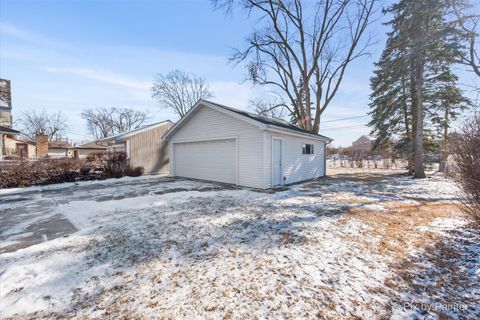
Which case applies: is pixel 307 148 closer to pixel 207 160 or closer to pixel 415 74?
pixel 207 160

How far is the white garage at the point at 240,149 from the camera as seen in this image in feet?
28.4

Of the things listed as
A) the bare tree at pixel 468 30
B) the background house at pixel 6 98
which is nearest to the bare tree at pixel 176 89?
the background house at pixel 6 98

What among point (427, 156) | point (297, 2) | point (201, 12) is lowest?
point (427, 156)

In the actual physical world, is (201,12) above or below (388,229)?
above

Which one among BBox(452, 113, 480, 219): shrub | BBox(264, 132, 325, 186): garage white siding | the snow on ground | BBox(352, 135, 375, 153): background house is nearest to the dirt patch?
the snow on ground

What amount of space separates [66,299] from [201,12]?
1386 centimetres

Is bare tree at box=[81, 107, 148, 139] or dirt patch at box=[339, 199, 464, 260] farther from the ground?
bare tree at box=[81, 107, 148, 139]

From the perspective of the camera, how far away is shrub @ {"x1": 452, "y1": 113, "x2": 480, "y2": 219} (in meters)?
3.60

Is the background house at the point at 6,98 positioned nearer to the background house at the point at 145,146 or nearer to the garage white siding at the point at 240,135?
the background house at the point at 145,146

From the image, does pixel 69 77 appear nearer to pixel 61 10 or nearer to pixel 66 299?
pixel 61 10

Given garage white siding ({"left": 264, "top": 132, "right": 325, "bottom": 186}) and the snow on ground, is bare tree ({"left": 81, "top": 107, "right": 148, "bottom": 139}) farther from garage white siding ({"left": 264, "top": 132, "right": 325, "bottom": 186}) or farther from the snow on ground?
the snow on ground

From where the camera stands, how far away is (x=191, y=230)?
411 cm

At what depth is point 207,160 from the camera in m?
11.0

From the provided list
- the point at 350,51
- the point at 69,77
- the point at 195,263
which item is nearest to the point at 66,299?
the point at 195,263
